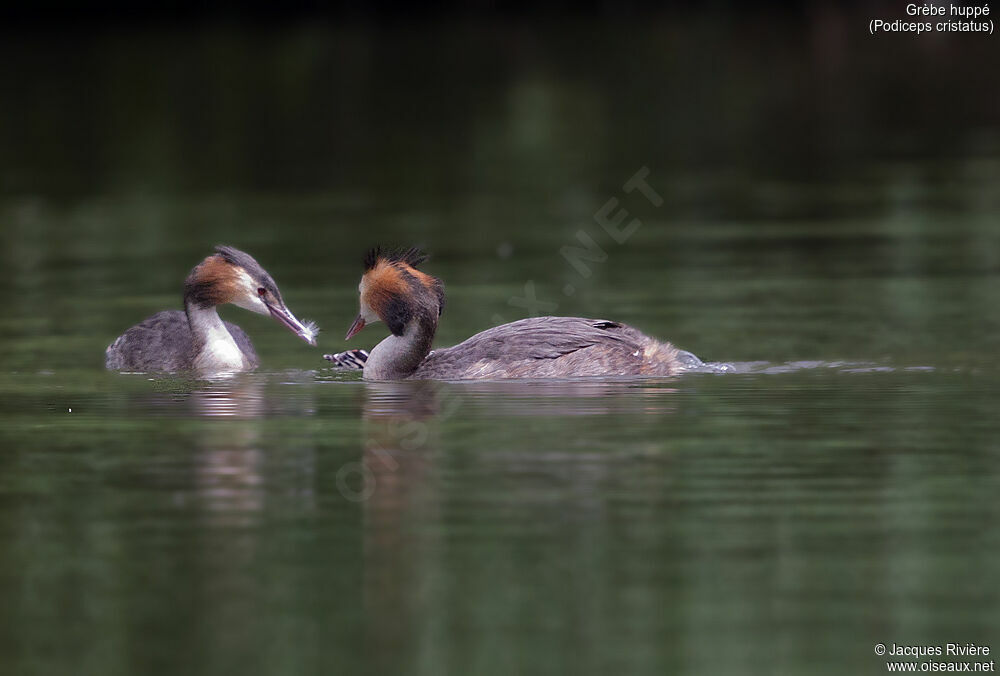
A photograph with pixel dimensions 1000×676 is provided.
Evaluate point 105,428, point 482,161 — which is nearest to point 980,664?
point 105,428

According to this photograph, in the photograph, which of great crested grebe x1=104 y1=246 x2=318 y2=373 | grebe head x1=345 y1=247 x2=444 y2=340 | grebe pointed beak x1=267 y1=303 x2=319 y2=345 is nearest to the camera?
grebe head x1=345 y1=247 x2=444 y2=340

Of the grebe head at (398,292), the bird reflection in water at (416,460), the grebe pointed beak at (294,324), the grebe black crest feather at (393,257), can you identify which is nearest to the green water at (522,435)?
the bird reflection in water at (416,460)

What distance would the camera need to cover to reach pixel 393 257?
14.6 metres

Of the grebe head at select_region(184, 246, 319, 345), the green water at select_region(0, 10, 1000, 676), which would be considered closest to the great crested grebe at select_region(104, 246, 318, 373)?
the grebe head at select_region(184, 246, 319, 345)

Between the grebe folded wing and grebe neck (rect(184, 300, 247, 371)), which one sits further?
grebe neck (rect(184, 300, 247, 371))

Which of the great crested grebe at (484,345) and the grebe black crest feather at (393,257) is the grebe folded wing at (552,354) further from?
the grebe black crest feather at (393,257)

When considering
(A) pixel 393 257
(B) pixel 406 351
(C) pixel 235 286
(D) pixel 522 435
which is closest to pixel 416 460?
(D) pixel 522 435

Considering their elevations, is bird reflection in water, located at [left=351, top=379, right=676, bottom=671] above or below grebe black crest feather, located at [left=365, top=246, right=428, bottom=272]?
below

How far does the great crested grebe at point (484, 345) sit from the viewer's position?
558 inches

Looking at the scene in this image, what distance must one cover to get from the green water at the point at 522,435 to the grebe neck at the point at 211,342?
0.44 meters

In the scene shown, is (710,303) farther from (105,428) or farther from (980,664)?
(980,664)

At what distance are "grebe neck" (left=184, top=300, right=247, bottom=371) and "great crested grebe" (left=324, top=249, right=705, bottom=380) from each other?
3.26 feet

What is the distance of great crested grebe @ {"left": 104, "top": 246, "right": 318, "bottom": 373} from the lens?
1525cm

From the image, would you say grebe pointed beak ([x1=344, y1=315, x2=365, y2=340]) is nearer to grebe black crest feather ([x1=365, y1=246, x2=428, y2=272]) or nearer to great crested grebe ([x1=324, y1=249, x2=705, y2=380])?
great crested grebe ([x1=324, y1=249, x2=705, y2=380])
